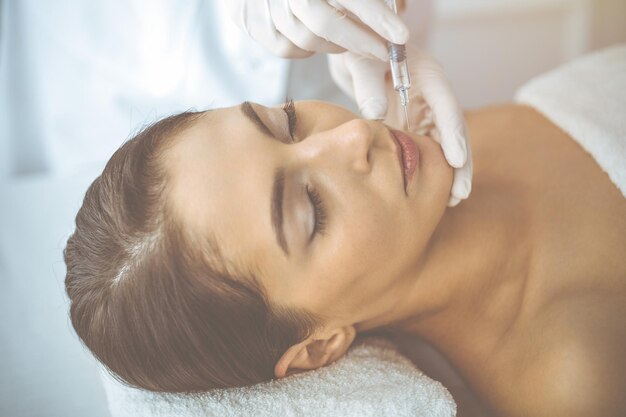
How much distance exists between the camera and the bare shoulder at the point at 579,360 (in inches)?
36.5

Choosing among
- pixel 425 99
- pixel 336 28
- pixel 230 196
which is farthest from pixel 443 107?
pixel 230 196

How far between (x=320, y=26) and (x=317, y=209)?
1.16ft

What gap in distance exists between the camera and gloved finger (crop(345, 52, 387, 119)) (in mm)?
1158

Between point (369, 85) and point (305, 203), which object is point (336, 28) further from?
point (305, 203)

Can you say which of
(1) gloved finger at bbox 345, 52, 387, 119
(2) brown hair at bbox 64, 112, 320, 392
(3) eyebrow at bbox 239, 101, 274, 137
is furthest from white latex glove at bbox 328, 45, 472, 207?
(2) brown hair at bbox 64, 112, 320, 392

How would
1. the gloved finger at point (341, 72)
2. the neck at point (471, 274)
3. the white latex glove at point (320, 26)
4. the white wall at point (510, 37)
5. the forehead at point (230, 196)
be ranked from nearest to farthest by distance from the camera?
the forehead at point (230, 196) → the white latex glove at point (320, 26) → the neck at point (471, 274) → the gloved finger at point (341, 72) → the white wall at point (510, 37)

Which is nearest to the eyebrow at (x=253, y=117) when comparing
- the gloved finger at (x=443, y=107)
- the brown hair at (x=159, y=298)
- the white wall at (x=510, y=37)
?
the brown hair at (x=159, y=298)

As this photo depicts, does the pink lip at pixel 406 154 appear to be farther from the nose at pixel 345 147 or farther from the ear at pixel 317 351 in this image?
the ear at pixel 317 351

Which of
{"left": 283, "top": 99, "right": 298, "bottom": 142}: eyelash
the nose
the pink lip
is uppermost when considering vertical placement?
{"left": 283, "top": 99, "right": 298, "bottom": 142}: eyelash

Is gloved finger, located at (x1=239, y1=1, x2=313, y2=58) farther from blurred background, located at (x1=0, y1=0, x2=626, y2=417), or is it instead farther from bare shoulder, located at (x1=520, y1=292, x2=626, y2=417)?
bare shoulder, located at (x1=520, y1=292, x2=626, y2=417)

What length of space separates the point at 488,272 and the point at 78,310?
80cm

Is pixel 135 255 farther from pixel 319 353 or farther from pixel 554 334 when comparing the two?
pixel 554 334

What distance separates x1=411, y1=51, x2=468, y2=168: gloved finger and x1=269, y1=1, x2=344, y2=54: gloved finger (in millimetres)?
192

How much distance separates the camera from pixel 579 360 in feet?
3.13
